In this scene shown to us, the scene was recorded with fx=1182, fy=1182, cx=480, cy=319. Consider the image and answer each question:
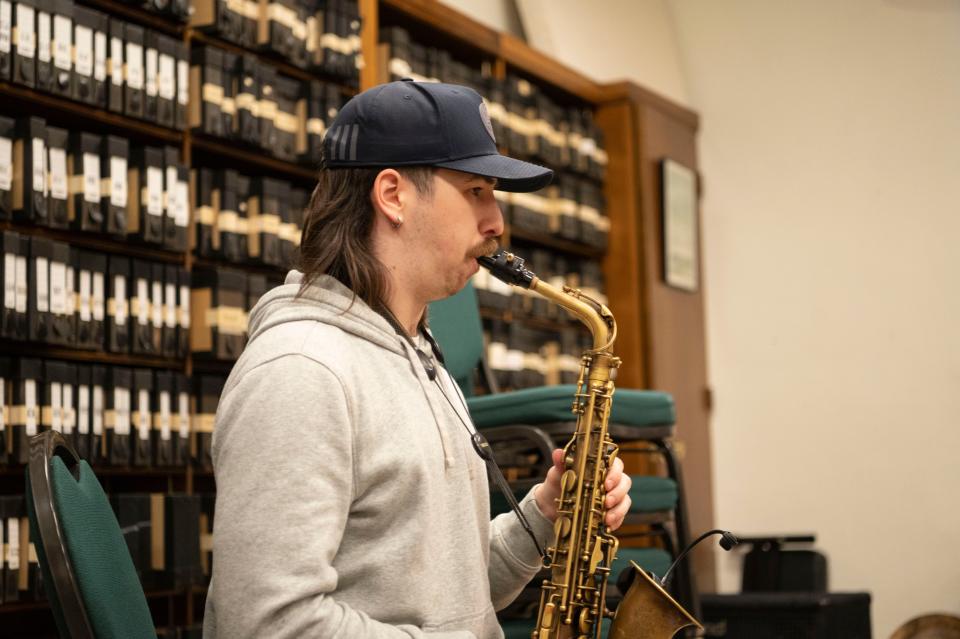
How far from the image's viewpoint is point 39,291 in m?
3.31

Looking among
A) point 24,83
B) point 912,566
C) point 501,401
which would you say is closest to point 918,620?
point 912,566

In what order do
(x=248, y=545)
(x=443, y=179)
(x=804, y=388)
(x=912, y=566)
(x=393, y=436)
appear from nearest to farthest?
(x=248, y=545) → (x=393, y=436) → (x=443, y=179) → (x=912, y=566) → (x=804, y=388)

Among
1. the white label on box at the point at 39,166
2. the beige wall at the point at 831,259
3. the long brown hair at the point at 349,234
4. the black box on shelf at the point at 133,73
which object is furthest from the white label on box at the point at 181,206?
A: the beige wall at the point at 831,259

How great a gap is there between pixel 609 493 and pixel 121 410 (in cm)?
202

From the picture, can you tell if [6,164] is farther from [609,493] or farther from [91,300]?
[609,493]

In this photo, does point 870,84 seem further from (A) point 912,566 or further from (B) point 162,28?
(B) point 162,28

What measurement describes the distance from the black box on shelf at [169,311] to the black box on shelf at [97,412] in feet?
0.76

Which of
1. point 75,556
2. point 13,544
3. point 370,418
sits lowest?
point 13,544

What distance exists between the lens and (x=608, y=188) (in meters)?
5.88

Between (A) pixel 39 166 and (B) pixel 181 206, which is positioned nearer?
(A) pixel 39 166

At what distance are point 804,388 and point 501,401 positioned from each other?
3.43 metres

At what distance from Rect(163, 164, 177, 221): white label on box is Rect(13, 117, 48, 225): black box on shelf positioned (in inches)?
17.4

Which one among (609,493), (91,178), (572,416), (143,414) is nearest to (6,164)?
(91,178)

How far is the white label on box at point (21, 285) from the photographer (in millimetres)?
3268
